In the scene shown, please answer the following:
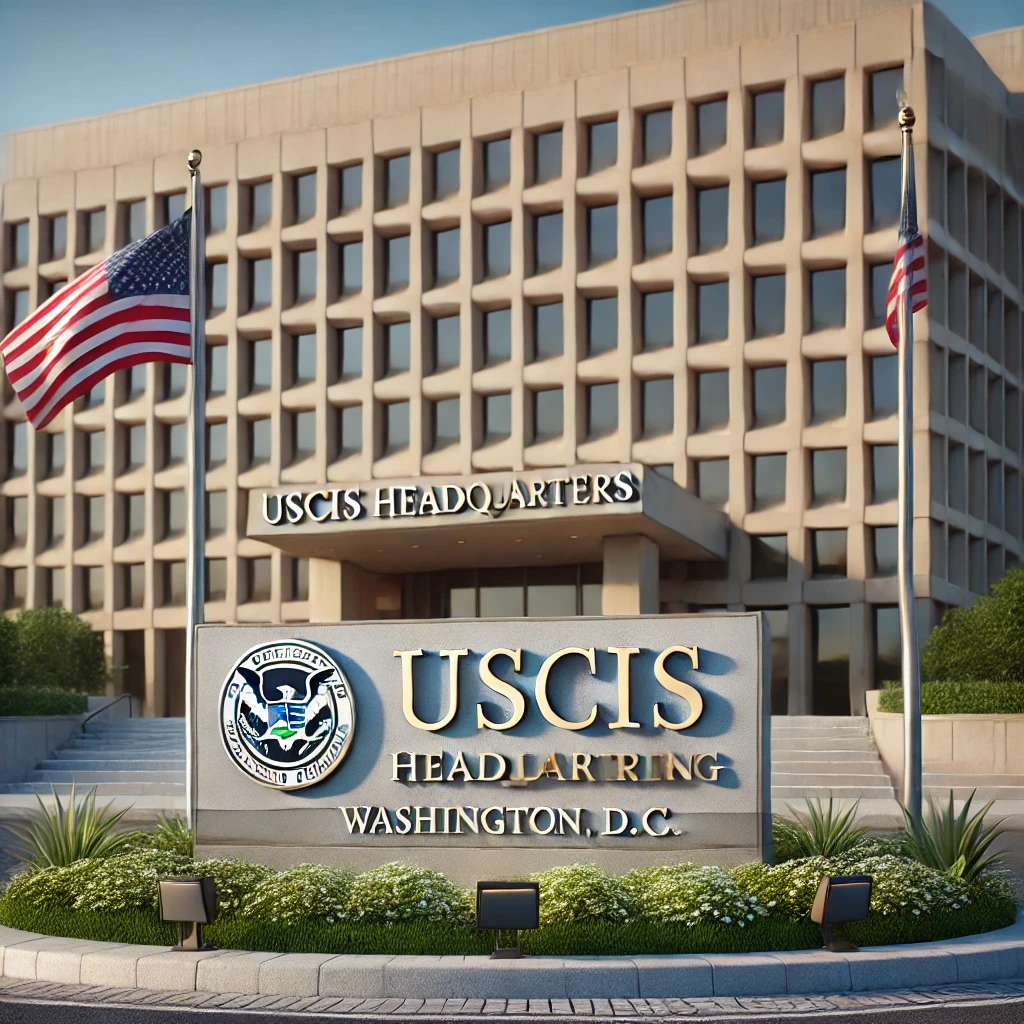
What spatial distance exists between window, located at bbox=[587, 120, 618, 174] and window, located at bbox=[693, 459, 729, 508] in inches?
374

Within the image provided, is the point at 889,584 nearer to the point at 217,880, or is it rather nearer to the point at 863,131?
the point at 863,131

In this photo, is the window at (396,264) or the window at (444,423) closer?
the window at (444,423)

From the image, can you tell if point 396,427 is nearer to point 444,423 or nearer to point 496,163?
point 444,423

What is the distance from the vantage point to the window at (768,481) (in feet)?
143

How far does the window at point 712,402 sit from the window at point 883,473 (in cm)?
439

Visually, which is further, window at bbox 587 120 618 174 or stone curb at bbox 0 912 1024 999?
window at bbox 587 120 618 174

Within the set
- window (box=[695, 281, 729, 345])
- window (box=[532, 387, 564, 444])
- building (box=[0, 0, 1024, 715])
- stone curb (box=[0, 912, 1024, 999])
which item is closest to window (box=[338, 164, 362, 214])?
building (box=[0, 0, 1024, 715])

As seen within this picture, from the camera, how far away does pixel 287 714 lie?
1546 centimetres

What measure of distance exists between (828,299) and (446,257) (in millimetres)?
12035

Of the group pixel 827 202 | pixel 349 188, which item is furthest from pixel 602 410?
pixel 349 188

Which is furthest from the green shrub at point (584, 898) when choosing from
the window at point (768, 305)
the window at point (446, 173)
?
the window at point (446, 173)

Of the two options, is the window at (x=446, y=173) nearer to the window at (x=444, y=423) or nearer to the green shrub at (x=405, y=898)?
the window at (x=444, y=423)

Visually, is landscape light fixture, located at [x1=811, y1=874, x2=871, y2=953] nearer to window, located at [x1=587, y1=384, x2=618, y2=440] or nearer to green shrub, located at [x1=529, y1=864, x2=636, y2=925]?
green shrub, located at [x1=529, y1=864, x2=636, y2=925]

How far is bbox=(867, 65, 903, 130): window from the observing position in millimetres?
42719
